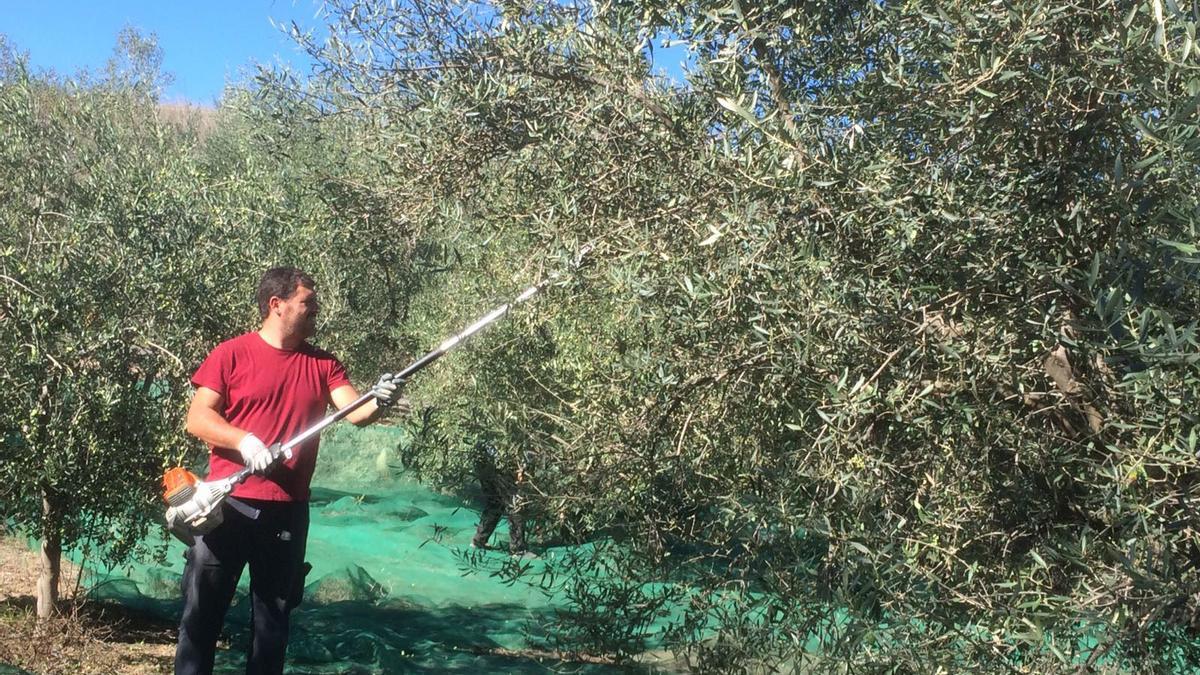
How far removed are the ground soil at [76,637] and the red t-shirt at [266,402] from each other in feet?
5.19

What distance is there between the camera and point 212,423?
13.7ft

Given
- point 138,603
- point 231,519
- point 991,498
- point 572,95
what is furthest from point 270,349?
point 138,603

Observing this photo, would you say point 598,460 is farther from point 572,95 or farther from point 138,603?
point 138,603

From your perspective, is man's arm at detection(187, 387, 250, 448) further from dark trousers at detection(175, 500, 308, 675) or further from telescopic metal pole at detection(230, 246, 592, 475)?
dark trousers at detection(175, 500, 308, 675)

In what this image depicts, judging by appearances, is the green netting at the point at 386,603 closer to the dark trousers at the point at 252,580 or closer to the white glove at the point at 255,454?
the dark trousers at the point at 252,580

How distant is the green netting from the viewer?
719 centimetres

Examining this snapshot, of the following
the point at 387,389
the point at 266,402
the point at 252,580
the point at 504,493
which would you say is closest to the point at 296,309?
the point at 266,402

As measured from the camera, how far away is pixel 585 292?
4.05 meters

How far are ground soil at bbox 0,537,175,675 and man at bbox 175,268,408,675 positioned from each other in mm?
1212

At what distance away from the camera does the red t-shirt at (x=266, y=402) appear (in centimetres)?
429

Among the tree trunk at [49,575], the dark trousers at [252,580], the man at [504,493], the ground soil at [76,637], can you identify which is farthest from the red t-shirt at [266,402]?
the tree trunk at [49,575]

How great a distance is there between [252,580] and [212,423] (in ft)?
2.22

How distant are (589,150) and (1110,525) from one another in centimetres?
228

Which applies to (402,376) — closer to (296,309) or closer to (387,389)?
(387,389)
